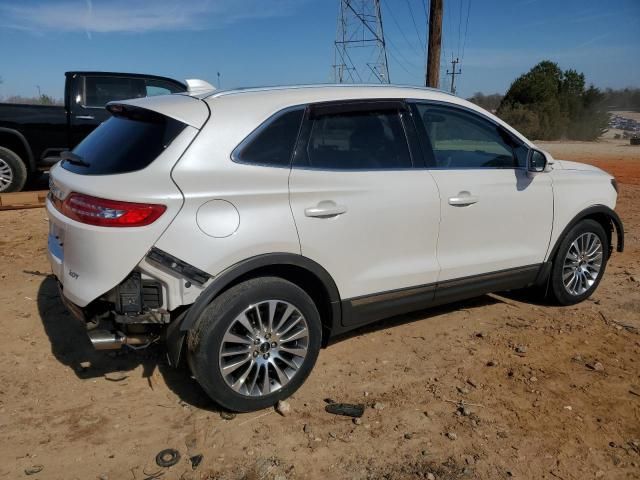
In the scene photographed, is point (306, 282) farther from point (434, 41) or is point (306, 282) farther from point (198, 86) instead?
point (434, 41)

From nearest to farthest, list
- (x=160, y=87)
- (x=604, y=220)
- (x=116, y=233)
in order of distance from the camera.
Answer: (x=116, y=233) < (x=604, y=220) < (x=160, y=87)

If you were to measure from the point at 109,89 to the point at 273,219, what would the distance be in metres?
7.06

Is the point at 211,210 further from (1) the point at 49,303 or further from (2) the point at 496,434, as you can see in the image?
(1) the point at 49,303

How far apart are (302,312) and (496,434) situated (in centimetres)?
129

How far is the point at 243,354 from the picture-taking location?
3135 millimetres

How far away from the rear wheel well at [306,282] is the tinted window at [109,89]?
21.8 ft

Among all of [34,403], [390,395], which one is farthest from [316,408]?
[34,403]

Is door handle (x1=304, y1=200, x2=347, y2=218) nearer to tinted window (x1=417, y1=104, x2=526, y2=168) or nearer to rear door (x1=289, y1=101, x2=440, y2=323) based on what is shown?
rear door (x1=289, y1=101, x2=440, y2=323)

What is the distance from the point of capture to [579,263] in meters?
4.89

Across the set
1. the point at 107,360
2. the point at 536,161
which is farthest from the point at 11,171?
the point at 536,161

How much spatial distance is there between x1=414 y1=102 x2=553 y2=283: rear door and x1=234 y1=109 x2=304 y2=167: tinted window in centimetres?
101

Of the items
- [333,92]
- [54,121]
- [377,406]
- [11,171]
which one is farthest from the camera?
[54,121]

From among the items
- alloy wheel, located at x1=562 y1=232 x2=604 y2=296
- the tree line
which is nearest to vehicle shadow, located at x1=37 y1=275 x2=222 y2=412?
alloy wheel, located at x1=562 y1=232 x2=604 y2=296

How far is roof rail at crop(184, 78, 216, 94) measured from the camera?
12.1 feet
